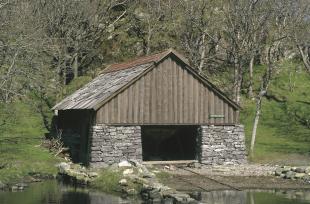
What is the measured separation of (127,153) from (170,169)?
242 centimetres

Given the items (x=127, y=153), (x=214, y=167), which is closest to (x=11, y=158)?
(x=127, y=153)

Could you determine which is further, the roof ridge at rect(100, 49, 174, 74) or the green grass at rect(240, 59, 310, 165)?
the green grass at rect(240, 59, 310, 165)

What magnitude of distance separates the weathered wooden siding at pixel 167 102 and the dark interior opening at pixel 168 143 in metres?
1.85

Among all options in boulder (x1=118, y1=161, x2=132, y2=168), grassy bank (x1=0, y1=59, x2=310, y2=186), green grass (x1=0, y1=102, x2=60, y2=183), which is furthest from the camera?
grassy bank (x1=0, y1=59, x2=310, y2=186)

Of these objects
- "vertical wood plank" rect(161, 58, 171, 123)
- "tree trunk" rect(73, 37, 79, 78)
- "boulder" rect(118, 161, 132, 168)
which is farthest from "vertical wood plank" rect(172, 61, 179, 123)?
"tree trunk" rect(73, 37, 79, 78)

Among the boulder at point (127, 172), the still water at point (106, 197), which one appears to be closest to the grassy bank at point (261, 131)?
the boulder at point (127, 172)

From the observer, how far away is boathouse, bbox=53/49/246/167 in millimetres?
30484

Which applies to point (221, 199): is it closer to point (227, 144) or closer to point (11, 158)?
point (227, 144)

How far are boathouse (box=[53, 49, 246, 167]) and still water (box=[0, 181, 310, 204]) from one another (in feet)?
20.7

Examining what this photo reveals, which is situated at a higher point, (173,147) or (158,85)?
(158,85)

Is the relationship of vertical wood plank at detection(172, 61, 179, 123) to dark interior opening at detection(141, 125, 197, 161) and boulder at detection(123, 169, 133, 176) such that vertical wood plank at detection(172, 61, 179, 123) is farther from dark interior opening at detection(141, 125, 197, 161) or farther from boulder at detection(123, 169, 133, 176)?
boulder at detection(123, 169, 133, 176)

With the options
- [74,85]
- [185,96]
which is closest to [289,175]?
[185,96]

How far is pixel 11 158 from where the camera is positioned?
31734 millimetres

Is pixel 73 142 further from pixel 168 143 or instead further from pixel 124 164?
pixel 124 164
